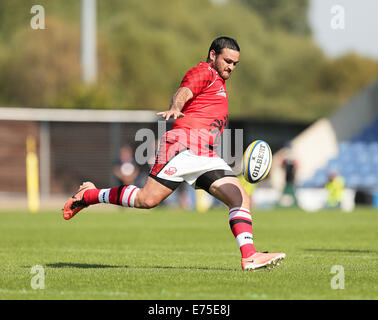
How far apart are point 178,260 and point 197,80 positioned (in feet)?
8.89

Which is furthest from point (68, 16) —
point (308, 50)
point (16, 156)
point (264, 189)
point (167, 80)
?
point (264, 189)

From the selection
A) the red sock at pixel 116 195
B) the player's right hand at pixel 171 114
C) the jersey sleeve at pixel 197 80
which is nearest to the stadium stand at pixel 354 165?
the red sock at pixel 116 195

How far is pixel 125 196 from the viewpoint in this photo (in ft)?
29.8

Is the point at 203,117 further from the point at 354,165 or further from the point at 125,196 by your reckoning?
the point at 354,165

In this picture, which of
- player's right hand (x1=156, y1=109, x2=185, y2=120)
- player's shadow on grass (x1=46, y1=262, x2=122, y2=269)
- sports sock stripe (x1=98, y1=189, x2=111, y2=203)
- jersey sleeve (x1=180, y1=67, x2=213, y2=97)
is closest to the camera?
player's right hand (x1=156, y1=109, x2=185, y2=120)

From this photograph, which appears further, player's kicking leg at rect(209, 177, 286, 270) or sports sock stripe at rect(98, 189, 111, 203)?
sports sock stripe at rect(98, 189, 111, 203)

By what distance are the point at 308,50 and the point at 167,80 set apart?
16.1 m

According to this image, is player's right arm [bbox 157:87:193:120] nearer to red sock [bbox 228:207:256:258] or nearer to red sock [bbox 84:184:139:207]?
red sock [bbox 84:184:139:207]

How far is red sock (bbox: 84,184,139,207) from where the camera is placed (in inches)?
356

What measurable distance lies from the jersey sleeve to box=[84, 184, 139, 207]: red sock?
4.14ft

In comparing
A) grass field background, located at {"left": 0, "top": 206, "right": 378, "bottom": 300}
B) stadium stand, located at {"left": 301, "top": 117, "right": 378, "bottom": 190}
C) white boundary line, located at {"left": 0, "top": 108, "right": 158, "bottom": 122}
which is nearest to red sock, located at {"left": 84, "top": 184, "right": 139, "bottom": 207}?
grass field background, located at {"left": 0, "top": 206, "right": 378, "bottom": 300}

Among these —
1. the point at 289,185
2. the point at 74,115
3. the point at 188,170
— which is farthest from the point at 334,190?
the point at 188,170

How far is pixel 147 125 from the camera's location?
3944 cm

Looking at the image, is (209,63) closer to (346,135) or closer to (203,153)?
(203,153)
